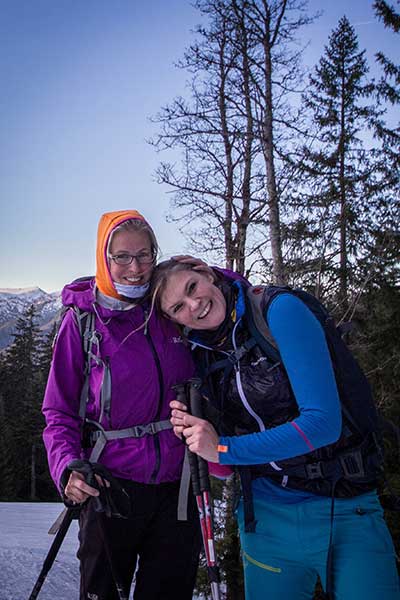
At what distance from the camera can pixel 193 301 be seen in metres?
2.27

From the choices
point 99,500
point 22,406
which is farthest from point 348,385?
point 22,406

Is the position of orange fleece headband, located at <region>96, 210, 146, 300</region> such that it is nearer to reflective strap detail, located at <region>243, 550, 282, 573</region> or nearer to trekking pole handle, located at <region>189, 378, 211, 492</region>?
trekking pole handle, located at <region>189, 378, 211, 492</region>

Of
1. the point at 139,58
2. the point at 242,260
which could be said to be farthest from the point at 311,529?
the point at 139,58

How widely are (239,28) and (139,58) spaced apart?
185cm

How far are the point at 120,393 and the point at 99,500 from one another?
509 mm

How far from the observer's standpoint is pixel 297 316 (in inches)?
77.2

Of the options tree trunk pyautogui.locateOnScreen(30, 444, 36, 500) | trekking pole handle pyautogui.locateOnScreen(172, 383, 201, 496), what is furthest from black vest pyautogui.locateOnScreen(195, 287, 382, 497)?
tree trunk pyautogui.locateOnScreen(30, 444, 36, 500)

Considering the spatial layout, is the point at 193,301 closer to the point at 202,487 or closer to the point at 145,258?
the point at 145,258

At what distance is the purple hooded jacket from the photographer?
2.34m

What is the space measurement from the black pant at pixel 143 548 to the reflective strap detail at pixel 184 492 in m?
0.04

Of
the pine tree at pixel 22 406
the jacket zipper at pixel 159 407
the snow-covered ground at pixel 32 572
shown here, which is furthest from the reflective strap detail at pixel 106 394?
the pine tree at pixel 22 406

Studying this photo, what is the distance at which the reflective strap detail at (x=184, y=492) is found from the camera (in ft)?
7.91

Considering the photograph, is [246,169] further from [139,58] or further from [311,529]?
[311,529]

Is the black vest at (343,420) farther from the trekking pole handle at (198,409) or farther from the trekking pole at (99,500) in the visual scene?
the trekking pole at (99,500)
